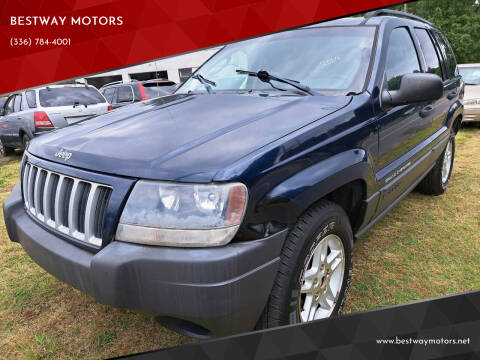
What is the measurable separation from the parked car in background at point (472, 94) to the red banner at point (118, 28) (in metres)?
6.32

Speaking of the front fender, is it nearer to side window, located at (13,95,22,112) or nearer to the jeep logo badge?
the jeep logo badge

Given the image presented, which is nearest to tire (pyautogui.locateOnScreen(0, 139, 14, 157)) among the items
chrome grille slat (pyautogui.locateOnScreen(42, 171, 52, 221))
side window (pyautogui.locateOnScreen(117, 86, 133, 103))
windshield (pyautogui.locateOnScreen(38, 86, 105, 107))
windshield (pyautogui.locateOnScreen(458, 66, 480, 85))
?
windshield (pyautogui.locateOnScreen(38, 86, 105, 107))

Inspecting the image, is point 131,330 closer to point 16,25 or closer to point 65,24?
point 65,24

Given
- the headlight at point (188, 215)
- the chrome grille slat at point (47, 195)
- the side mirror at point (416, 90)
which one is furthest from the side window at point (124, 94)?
the headlight at point (188, 215)

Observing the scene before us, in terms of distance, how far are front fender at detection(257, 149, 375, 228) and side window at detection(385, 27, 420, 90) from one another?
860 millimetres

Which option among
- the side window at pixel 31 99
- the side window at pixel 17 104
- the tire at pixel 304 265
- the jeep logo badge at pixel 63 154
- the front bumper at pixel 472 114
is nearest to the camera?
the tire at pixel 304 265

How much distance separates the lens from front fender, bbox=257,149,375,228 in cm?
153

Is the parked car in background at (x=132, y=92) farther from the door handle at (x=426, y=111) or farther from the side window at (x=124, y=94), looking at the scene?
the door handle at (x=426, y=111)

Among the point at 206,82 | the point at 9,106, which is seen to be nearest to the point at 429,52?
the point at 206,82

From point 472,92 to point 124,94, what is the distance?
8.78 metres

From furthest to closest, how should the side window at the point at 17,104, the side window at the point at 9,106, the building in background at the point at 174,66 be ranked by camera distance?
the side window at the point at 9,106 → the side window at the point at 17,104 → the building in background at the point at 174,66

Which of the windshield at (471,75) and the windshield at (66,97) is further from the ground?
the windshield at (471,75)

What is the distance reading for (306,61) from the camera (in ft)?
8.09

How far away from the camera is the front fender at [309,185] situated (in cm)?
153
